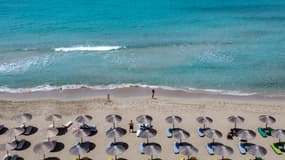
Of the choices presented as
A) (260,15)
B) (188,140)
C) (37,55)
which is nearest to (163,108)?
(188,140)

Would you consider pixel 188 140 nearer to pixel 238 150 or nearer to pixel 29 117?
pixel 238 150

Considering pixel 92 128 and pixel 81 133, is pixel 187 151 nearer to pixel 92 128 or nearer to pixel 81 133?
pixel 81 133

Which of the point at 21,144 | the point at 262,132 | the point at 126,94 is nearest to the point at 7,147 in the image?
the point at 21,144

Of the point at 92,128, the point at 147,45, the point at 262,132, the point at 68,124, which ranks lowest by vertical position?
the point at 262,132

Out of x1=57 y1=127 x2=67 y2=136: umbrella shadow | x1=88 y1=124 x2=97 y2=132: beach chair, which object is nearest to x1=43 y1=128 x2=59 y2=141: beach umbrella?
x1=57 y1=127 x2=67 y2=136: umbrella shadow

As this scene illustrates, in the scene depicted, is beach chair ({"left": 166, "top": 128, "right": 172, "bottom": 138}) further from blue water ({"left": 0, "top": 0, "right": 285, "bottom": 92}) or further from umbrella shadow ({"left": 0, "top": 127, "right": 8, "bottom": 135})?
umbrella shadow ({"left": 0, "top": 127, "right": 8, "bottom": 135})

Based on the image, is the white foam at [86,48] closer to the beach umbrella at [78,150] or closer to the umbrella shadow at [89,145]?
the umbrella shadow at [89,145]
